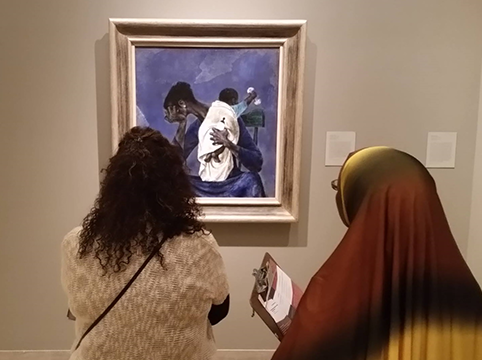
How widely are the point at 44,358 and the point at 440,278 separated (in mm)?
2169

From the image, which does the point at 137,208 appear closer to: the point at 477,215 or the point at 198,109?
the point at 198,109

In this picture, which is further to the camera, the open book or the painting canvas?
the painting canvas

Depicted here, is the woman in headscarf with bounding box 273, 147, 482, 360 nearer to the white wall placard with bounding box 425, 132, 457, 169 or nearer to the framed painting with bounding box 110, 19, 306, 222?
the framed painting with bounding box 110, 19, 306, 222

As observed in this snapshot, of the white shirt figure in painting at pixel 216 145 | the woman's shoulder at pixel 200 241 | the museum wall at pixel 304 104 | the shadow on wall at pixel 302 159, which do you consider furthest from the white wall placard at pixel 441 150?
the woman's shoulder at pixel 200 241

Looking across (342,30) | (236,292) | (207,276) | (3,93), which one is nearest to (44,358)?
(236,292)

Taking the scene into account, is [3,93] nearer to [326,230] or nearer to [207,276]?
[207,276]

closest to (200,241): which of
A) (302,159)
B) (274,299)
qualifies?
(274,299)

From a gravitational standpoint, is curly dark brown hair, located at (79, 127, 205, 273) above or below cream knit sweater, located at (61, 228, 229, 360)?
above

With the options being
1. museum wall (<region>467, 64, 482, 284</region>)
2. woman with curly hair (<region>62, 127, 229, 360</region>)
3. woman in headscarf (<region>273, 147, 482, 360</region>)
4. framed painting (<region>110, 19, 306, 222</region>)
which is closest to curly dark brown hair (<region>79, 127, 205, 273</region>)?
woman with curly hair (<region>62, 127, 229, 360</region>)

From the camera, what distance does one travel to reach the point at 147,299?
1.40 meters

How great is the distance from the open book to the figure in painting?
29.8 inches

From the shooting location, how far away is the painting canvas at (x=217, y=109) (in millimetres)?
2273

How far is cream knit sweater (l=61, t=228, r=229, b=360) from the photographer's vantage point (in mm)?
1396

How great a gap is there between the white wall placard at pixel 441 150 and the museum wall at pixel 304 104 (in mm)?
34
